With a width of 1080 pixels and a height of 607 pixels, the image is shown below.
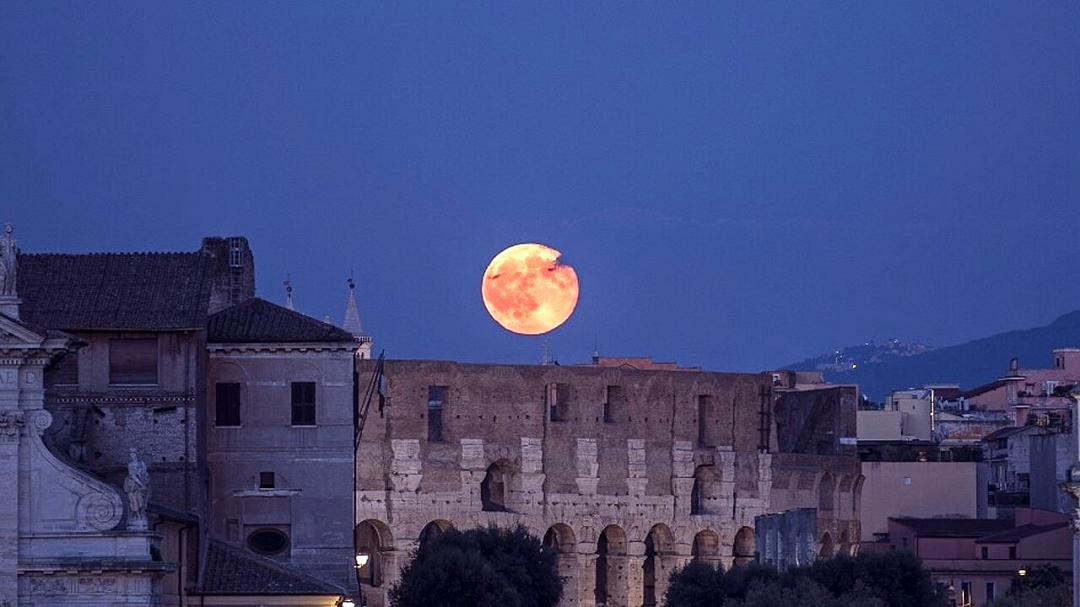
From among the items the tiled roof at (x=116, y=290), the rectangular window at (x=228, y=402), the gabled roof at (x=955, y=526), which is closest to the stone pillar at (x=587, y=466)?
the gabled roof at (x=955, y=526)

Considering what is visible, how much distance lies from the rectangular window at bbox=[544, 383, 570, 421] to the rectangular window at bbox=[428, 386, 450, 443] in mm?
3343

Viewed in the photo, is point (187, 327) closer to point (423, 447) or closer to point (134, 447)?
point (134, 447)

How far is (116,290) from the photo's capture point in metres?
58.4

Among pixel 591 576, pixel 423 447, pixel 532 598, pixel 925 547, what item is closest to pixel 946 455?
pixel 925 547

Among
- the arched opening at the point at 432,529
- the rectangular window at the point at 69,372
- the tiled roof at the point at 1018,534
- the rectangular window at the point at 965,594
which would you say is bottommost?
the rectangular window at the point at 965,594

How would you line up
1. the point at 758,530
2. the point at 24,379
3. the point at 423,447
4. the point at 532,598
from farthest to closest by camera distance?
the point at 758,530 → the point at 423,447 → the point at 532,598 → the point at 24,379

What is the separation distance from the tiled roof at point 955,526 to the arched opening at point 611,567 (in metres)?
10.0

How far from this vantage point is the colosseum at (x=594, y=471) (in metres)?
91.4

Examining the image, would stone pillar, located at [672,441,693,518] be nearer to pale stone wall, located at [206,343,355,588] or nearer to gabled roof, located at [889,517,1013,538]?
gabled roof, located at [889,517,1013,538]

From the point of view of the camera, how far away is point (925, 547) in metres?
99.4

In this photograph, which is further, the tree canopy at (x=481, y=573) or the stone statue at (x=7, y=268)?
the tree canopy at (x=481, y=573)

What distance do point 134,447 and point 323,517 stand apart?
4.59m

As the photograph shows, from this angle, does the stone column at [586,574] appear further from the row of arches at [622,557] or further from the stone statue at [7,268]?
the stone statue at [7,268]

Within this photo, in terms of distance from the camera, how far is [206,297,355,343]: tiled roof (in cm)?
6000
